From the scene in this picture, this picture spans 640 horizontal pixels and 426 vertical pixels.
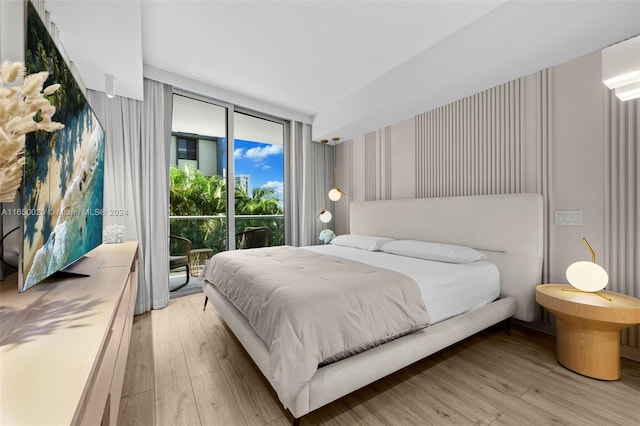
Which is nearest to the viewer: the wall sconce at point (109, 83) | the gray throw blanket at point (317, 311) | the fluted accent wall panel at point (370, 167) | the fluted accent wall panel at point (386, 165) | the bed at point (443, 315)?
the gray throw blanket at point (317, 311)

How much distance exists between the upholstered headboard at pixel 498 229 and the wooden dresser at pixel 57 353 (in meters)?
2.85

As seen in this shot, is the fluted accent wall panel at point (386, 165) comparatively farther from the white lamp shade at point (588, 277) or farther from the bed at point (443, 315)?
the white lamp shade at point (588, 277)

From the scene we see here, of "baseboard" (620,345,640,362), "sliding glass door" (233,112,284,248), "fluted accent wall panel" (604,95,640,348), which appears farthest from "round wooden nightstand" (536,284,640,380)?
"sliding glass door" (233,112,284,248)

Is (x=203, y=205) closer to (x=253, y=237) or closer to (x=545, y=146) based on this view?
(x=253, y=237)

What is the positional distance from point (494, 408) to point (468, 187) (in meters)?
2.07

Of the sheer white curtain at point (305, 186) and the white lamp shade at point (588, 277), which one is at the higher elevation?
the sheer white curtain at point (305, 186)

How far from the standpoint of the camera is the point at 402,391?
163cm

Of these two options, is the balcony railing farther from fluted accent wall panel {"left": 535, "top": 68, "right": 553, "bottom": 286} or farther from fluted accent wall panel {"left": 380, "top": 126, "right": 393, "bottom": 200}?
fluted accent wall panel {"left": 535, "top": 68, "right": 553, "bottom": 286}

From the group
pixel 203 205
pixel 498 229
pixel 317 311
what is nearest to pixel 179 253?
pixel 203 205

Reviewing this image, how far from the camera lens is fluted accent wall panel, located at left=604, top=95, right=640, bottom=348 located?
1.87 meters

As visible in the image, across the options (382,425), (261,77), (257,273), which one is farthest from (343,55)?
(382,425)

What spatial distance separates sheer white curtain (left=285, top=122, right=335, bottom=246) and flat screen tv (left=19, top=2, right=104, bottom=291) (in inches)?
111

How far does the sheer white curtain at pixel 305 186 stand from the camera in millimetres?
4305

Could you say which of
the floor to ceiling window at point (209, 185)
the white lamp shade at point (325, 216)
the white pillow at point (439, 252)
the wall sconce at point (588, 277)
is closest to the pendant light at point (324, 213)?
the white lamp shade at point (325, 216)
